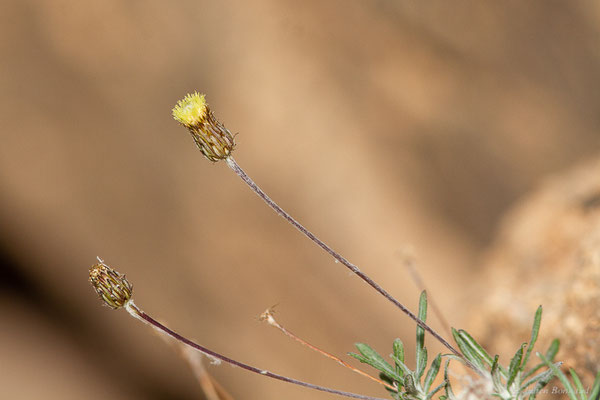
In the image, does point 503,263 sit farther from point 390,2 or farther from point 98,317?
point 98,317

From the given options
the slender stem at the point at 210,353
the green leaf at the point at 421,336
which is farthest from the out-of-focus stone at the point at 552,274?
the slender stem at the point at 210,353

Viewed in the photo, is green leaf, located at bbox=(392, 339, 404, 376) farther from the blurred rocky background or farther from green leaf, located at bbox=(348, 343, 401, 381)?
the blurred rocky background

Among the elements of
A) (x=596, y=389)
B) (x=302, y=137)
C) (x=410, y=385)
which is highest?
(x=302, y=137)

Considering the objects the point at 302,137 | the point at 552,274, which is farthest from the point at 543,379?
the point at 302,137

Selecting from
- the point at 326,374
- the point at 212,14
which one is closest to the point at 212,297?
the point at 326,374

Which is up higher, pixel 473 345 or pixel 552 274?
pixel 552 274

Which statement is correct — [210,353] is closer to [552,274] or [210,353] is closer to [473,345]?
[473,345]

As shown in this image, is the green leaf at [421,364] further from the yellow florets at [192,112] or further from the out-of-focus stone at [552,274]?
the yellow florets at [192,112]
